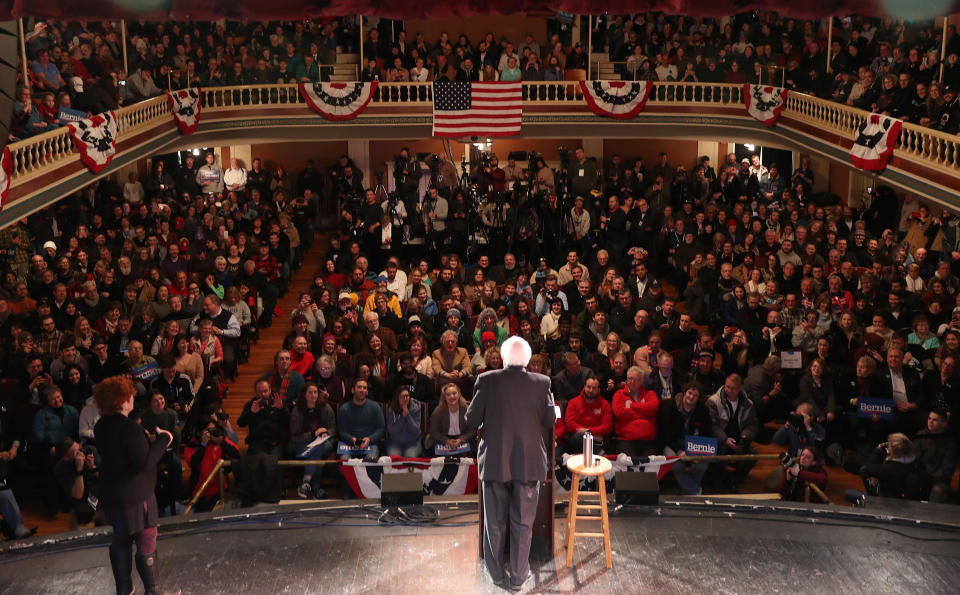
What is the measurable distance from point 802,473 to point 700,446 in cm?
79

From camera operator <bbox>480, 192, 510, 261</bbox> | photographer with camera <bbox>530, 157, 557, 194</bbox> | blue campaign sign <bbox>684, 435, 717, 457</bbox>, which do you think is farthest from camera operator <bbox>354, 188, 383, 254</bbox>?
blue campaign sign <bbox>684, 435, 717, 457</bbox>

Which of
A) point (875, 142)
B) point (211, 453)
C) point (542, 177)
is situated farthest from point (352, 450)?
point (542, 177)

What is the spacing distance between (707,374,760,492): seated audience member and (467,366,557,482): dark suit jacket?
11.3 ft

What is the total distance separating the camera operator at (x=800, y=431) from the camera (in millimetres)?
7875

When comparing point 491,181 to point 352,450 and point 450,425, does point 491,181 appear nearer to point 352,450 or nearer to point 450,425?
point 450,425

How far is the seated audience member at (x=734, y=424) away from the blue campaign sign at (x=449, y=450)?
6.59 ft

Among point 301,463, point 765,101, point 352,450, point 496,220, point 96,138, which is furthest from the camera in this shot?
point 765,101

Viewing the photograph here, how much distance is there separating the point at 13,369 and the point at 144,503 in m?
4.54

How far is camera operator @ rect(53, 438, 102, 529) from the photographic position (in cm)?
721

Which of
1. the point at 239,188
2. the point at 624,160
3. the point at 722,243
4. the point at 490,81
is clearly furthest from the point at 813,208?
the point at 239,188

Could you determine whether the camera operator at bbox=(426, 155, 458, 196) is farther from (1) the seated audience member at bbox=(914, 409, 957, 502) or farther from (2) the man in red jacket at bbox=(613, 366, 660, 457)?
(1) the seated audience member at bbox=(914, 409, 957, 502)

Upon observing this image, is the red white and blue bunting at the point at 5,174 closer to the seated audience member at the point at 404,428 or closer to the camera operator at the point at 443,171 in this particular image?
the seated audience member at the point at 404,428

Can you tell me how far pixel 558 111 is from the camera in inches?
625

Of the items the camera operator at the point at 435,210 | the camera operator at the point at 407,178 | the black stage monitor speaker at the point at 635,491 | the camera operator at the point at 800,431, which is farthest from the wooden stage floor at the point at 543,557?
the camera operator at the point at 407,178
